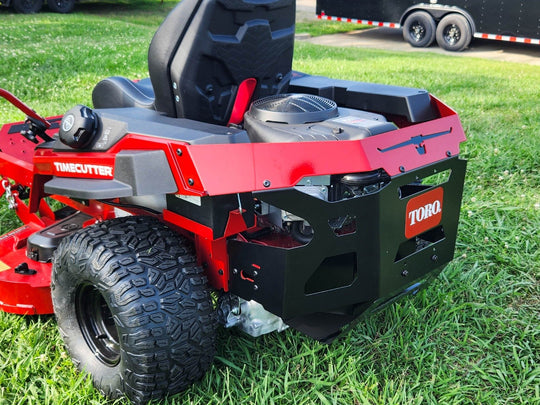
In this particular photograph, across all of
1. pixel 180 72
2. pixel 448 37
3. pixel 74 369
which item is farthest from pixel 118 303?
pixel 448 37

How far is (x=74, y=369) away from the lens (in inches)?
86.0

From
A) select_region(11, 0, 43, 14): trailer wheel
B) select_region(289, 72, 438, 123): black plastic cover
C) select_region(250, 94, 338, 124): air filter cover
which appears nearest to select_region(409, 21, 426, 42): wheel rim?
select_region(11, 0, 43, 14): trailer wheel

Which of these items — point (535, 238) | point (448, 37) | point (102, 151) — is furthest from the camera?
point (448, 37)

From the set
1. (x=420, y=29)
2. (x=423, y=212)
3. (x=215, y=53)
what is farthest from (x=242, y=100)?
(x=420, y=29)

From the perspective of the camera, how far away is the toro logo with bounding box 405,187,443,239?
1.98 meters

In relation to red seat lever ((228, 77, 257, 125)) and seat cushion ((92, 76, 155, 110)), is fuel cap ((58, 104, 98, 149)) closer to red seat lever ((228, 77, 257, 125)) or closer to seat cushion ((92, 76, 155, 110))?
seat cushion ((92, 76, 155, 110))

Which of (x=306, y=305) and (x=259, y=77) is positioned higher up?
(x=259, y=77)

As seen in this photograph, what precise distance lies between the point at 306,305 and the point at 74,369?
2.92 feet

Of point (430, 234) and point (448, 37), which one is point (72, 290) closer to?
point (430, 234)

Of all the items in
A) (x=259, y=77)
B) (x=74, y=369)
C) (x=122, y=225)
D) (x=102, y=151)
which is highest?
(x=259, y=77)

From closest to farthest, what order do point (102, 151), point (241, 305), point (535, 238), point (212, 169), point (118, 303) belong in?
1. point (212, 169)
2. point (118, 303)
3. point (102, 151)
4. point (241, 305)
5. point (535, 238)

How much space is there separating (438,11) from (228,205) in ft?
35.0

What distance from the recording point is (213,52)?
2.09m

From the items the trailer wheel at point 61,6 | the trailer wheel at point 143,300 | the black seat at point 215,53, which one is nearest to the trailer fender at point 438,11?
the trailer wheel at point 61,6
